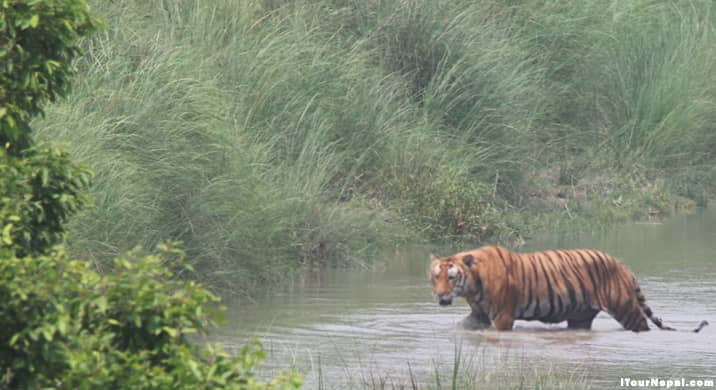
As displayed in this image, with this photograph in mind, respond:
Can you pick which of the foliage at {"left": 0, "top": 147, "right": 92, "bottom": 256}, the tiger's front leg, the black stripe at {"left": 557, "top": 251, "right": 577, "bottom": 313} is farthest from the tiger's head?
the foliage at {"left": 0, "top": 147, "right": 92, "bottom": 256}

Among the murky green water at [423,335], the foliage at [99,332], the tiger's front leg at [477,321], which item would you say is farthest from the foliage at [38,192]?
the tiger's front leg at [477,321]

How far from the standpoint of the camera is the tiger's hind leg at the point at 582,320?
383 inches

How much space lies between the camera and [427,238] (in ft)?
45.4

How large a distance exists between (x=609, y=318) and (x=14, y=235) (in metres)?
7.19

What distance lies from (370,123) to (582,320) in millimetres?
4973

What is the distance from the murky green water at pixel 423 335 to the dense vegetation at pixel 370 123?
2.04ft

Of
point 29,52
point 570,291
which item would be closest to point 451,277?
point 570,291

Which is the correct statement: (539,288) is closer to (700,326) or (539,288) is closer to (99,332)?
(700,326)

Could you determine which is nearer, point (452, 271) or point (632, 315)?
point (452, 271)

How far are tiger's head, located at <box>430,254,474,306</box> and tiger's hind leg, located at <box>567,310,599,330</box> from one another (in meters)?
0.95

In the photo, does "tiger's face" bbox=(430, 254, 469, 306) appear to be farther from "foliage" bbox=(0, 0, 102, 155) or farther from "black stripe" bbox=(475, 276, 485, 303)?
"foliage" bbox=(0, 0, 102, 155)

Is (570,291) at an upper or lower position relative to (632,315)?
upper

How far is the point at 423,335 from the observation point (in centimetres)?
936

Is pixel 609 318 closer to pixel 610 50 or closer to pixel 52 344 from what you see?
pixel 52 344
